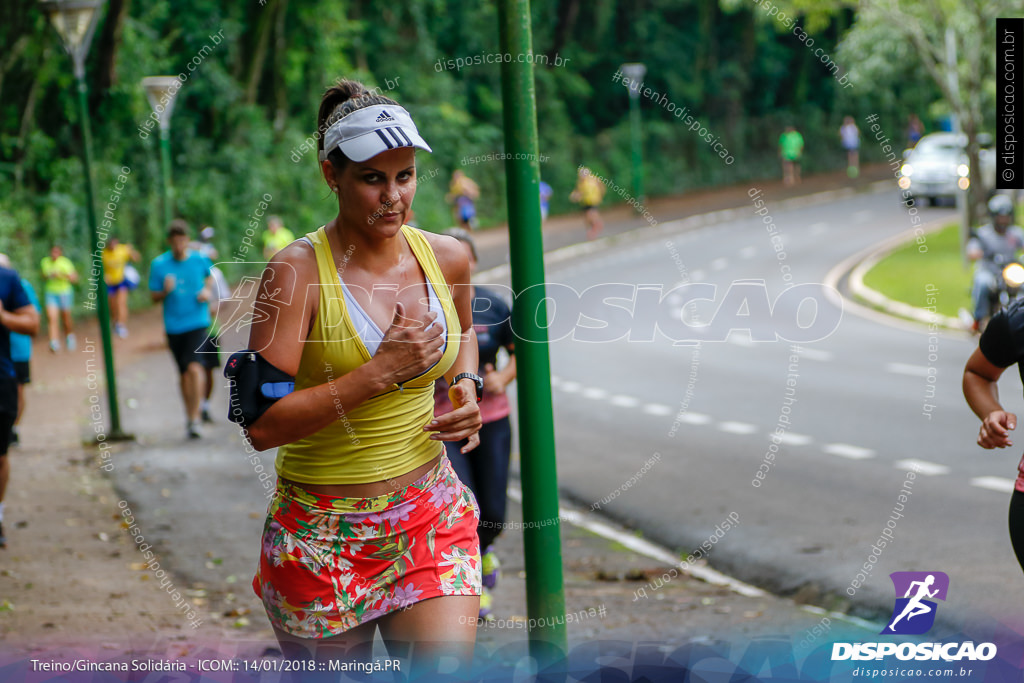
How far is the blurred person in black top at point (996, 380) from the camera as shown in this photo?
3545 millimetres

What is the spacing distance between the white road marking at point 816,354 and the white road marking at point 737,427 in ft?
14.1

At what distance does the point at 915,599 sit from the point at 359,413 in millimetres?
3636

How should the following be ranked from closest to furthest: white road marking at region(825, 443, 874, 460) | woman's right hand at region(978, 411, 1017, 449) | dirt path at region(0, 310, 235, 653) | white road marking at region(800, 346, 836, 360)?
woman's right hand at region(978, 411, 1017, 449) → dirt path at region(0, 310, 235, 653) → white road marking at region(825, 443, 874, 460) → white road marking at region(800, 346, 836, 360)

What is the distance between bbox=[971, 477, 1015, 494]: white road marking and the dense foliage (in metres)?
6.59

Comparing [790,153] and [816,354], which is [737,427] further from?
[790,153]

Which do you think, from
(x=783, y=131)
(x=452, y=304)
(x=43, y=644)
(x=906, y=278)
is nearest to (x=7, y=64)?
(x=906, y=278)

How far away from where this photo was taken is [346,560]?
3059mm

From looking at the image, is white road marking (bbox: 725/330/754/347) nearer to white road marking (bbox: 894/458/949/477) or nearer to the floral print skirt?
white road marking (bbox: 894/458/949/477)

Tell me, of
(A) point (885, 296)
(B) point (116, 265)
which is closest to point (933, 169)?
(A) point (885, 296)

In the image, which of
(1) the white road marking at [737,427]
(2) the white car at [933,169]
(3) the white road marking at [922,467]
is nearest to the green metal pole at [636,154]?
(2) the white car at [933,169]

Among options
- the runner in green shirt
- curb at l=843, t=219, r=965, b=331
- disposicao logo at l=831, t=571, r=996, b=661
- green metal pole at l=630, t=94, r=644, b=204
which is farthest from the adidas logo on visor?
the runner in green shirt

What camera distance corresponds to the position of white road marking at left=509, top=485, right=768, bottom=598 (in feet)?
22.8

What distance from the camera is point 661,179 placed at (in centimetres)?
4028

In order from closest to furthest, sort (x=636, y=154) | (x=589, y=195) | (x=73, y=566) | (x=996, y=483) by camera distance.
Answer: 1. (x=73, y=566)
2. (x=996, y=483)
3. (x=589, y=195)
4. (x=636, y=154)
